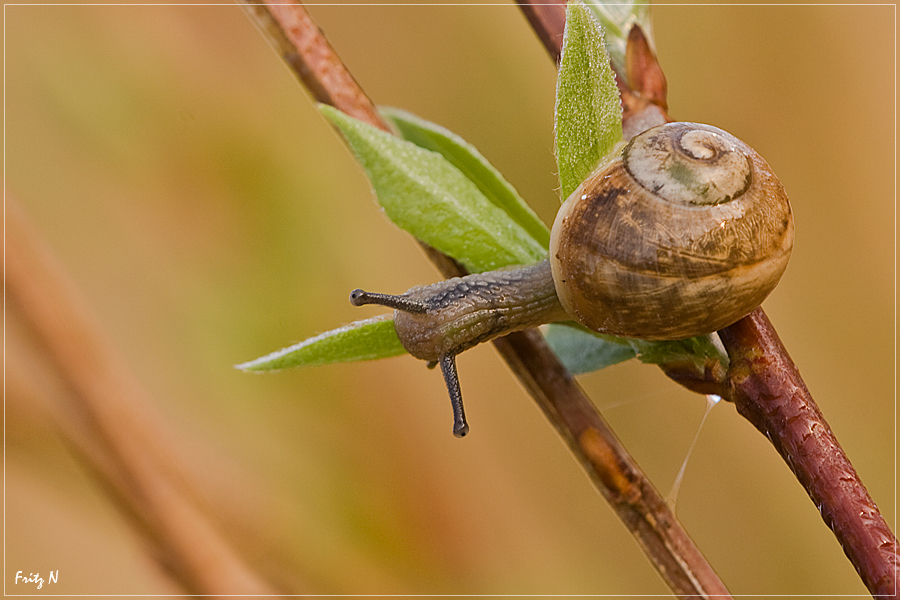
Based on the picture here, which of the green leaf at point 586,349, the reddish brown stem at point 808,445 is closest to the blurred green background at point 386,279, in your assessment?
the green leaf at point 586,349

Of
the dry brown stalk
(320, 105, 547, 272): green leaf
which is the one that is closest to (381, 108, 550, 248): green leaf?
(320, 105, 547, 272): green leaf

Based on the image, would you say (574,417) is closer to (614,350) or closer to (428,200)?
(614,350)

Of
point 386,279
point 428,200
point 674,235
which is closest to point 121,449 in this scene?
point 386,279

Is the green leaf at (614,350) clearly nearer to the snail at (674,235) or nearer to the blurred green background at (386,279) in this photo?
the snail at (674,235)

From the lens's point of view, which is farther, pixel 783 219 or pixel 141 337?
pixel 141 337

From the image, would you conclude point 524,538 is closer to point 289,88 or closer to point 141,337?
point 141,337

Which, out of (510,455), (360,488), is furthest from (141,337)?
(510,455)
